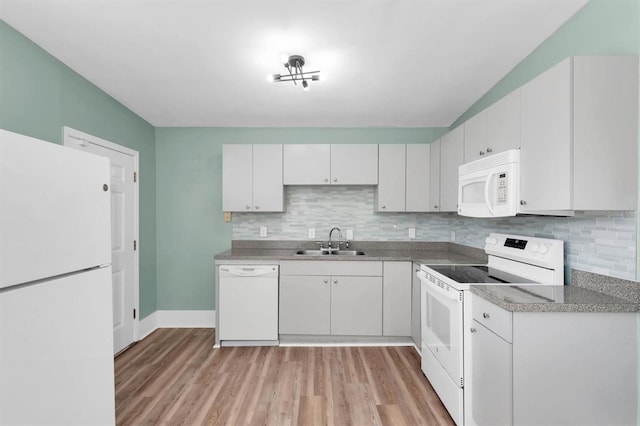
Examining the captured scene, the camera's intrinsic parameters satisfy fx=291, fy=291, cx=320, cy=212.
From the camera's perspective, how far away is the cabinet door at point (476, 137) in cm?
214

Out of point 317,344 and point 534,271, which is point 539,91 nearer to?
point 534,271

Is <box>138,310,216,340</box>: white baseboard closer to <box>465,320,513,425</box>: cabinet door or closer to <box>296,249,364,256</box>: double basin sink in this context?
<box>296,249,364,256</box>: double basin sink

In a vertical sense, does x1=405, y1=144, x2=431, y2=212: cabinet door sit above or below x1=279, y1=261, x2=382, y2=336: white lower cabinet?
above

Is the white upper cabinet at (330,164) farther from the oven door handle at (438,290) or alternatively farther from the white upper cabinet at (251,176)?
the oven door handle at (438,290)

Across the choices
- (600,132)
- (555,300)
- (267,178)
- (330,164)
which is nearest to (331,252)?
(330,164)

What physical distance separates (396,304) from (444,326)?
3.18 feet

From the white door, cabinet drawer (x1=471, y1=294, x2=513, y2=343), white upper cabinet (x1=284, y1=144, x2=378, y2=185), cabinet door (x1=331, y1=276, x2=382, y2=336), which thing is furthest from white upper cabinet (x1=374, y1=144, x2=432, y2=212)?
the white door

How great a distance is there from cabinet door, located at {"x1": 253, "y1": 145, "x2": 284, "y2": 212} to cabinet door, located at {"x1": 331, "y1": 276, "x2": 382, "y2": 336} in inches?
44.6

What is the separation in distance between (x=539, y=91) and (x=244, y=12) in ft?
5.52

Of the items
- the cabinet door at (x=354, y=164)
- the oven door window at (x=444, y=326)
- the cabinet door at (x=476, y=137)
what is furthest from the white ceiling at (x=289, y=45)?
the oven door window at (x=444, y=326)

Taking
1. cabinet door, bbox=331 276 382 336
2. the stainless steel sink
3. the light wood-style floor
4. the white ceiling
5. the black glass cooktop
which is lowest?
the light wood-style floor

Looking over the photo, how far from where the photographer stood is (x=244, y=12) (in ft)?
5.34

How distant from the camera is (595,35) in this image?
1.58 meters

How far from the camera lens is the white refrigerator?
40.6 inches
